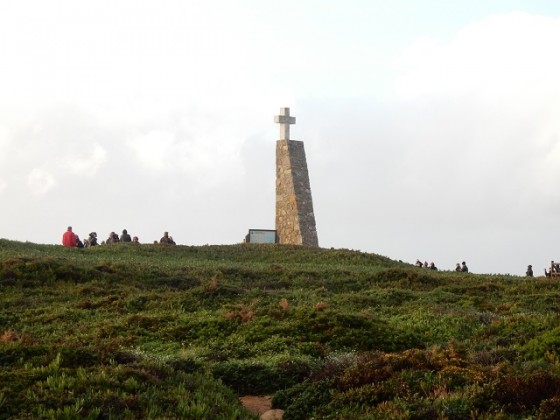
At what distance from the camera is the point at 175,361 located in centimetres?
1369

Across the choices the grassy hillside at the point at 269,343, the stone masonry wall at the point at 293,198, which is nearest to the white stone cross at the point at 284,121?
the stone masonry wall at the point at 293,198

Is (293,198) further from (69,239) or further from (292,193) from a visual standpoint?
(69,239)

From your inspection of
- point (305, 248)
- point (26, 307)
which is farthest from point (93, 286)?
point (305, 248)

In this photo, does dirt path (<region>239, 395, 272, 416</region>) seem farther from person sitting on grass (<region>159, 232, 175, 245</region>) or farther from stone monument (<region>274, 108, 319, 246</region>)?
stone monument (<region>274, 108, 319, 246</region>)

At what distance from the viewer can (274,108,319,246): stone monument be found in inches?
1903

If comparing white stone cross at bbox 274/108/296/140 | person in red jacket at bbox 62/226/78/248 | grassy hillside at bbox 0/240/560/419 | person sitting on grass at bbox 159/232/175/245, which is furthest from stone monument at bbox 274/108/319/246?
grassy hillside at bbox 0/240/560/419

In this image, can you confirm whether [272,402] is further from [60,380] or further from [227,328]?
[227,328]

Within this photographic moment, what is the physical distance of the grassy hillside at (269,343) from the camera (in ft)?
35.6

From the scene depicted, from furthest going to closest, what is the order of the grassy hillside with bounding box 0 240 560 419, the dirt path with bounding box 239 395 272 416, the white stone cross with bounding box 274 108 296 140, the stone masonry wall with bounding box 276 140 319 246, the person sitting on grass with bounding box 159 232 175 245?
the white stone cross with bounding box 274 108 296 140
the stone masonry wall with bounding box 276 140 319 246
the person sitting on grass with bounding box 159 232 175 245
the dirt path with bounding box 239 395 272 416
the grassy hillside with bounding box 0 240 560 419

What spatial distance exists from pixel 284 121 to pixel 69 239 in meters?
14.2

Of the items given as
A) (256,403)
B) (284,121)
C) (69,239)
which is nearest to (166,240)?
(69,239)

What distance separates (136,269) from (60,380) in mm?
18581

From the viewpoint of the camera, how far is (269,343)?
15.9 m

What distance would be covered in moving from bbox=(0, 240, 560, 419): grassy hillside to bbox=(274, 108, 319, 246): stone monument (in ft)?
52.6
